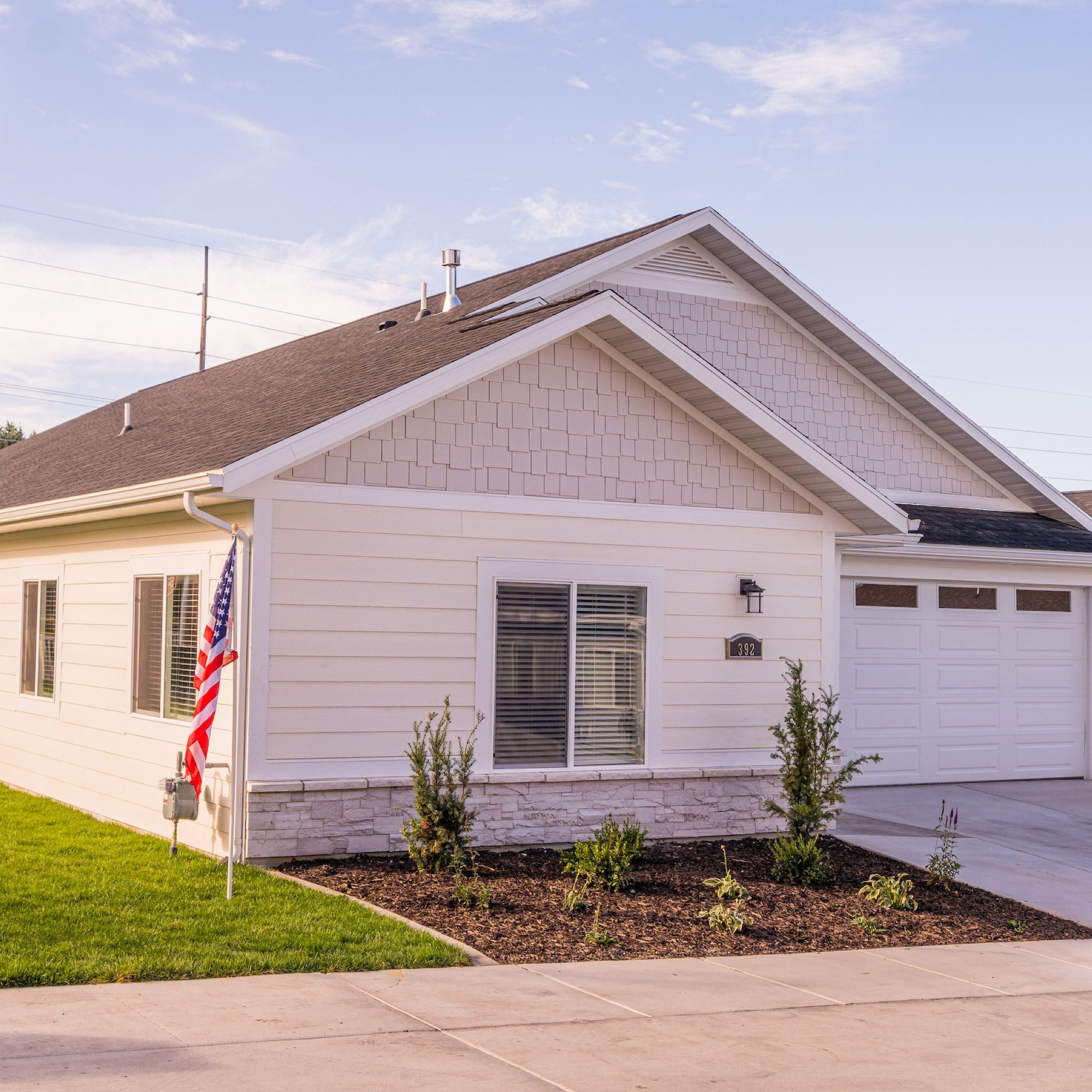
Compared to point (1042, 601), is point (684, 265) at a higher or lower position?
higher

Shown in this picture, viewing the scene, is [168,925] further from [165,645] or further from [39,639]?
[39,639]

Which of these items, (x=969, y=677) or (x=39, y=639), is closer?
(x=39, y=639)

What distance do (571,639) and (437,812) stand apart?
1.93 m

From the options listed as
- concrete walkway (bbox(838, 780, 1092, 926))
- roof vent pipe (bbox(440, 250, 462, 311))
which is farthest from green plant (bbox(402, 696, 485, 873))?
roof vent pipe (bbox(440, 250, 462, 311))

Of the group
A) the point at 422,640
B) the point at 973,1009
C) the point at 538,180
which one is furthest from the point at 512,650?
the point at 538,180

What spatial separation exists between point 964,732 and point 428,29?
9.50m

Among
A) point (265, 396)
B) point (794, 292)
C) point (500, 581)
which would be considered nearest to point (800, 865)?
point (500, 581)

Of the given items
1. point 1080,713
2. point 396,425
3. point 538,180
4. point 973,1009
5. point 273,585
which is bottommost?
point 973,1009

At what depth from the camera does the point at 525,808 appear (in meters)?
10.6

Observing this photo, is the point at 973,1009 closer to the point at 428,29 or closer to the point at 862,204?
the point at 428,29

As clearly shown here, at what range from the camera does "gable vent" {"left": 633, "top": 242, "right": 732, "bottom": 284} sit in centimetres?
1472

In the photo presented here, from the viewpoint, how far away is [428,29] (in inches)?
543

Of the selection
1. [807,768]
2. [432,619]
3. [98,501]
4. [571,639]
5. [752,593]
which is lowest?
[807,768]

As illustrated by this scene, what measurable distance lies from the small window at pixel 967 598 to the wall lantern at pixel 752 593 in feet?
13.6
